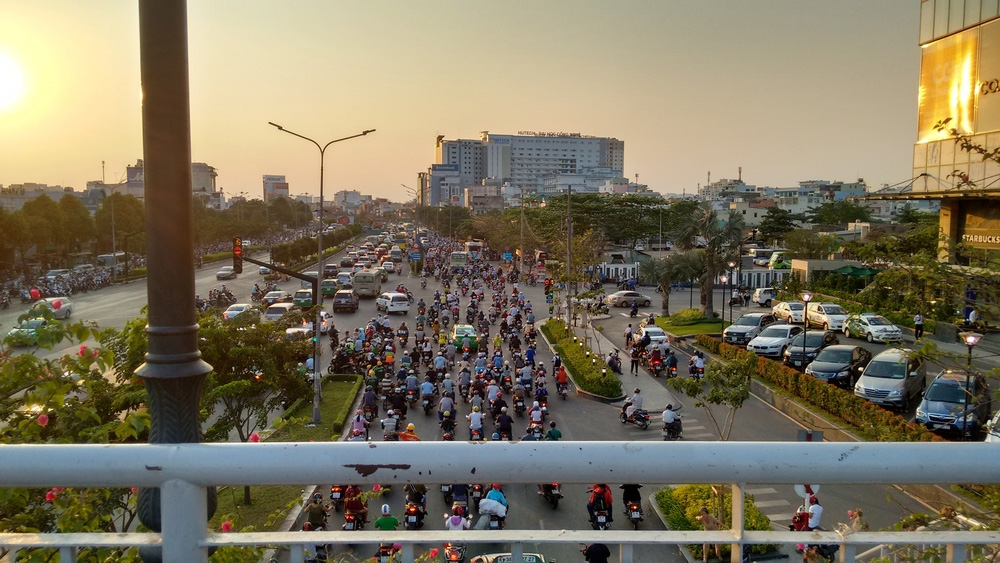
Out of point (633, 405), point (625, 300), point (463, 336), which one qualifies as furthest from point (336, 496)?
point (625, 300)

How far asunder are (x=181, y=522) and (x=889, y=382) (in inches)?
765

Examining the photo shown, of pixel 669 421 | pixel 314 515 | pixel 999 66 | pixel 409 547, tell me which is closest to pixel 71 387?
pixel 409 547

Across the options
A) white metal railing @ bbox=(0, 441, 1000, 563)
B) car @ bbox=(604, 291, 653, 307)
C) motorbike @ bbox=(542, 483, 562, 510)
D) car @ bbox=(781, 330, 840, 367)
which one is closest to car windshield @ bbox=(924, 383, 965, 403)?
car @ bbox=(781, 330, 840, 367)

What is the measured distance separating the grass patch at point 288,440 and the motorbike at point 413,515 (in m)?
1.47

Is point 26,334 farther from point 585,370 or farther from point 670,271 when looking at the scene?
point 670,271

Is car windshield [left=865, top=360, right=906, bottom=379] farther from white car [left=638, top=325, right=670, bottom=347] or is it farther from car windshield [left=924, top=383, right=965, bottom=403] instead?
white car [left=638, top=325, right=670, bottom=347]

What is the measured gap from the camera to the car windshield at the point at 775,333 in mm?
25844

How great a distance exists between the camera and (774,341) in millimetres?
25516

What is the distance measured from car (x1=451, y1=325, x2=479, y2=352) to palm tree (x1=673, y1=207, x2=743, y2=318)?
12.6 meters

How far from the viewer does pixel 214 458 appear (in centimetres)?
215

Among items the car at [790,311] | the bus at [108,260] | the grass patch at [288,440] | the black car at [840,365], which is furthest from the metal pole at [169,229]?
the bus at [108,260]

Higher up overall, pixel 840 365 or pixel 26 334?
pixel 26 334

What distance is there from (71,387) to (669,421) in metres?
13.6

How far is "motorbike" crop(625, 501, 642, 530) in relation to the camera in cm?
1041
